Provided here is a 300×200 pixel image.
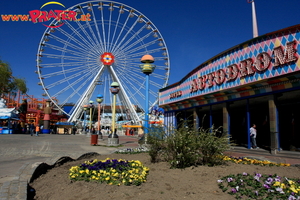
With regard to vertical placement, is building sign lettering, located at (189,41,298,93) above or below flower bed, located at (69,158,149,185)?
above

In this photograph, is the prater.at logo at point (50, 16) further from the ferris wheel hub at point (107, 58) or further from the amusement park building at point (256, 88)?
the amusement park building at point (256, 88)

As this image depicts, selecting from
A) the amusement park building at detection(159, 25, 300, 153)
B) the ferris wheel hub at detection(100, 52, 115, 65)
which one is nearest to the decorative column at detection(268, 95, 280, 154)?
the amusement park building at detection(159, 25, 300, 153)

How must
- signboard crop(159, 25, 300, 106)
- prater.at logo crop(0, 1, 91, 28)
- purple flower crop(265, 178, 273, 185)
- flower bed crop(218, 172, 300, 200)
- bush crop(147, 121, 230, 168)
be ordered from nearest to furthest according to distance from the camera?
1. flower bed crop(218, 172, 300, 200)
2. purple flower crop(265, 178, 273, 185)
3. bush crop(147, 121, 230, 168)
4. signboard crop(159, 25, 300, 106)
5. prater.at logo crop(0, 1, 91, 28)

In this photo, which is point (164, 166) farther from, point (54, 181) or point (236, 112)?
point (236, 112)

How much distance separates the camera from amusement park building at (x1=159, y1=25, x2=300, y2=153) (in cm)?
971

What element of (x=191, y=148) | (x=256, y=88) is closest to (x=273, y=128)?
(x=256, y=88)

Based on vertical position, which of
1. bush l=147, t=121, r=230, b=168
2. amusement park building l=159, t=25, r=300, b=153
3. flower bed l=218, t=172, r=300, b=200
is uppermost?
amusement park building l=159, t=25, r=300, b=153

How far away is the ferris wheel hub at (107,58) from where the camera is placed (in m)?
33.8

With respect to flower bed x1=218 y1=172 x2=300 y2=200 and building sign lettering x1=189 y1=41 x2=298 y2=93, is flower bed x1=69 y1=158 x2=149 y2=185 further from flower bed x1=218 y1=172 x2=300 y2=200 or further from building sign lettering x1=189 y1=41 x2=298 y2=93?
building sign lettering x1=189 y1=41 x2=298 y2=93

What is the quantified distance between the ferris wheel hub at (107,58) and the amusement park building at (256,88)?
53.1ft

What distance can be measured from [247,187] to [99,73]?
31247 millimetres

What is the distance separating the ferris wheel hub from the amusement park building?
53.1 feet

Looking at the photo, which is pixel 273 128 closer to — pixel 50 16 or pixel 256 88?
pixel 256 88

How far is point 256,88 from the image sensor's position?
1113 cm
